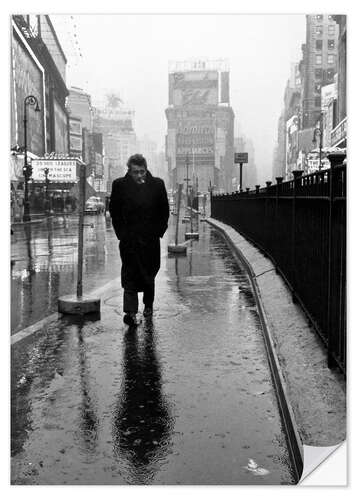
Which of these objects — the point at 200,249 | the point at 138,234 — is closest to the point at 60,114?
the point at 200,249

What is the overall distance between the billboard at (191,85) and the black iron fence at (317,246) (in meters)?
1.16

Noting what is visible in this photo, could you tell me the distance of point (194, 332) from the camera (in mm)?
6402

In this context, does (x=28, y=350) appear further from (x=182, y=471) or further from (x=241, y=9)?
(x=241, y=9)

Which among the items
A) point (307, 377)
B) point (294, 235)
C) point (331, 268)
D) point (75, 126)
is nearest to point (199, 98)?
point (294, 235)

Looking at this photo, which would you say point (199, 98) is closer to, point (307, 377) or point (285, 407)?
point (307, 377)

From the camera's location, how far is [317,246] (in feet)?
18.0

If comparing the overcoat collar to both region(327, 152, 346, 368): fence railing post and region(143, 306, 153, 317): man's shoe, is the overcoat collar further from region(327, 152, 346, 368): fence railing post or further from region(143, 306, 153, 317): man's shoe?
region(327, 152, 346, 368): fence railing post

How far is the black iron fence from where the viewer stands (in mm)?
4219

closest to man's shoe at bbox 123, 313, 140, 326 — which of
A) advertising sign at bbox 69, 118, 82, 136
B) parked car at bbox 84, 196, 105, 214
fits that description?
parked car at bbox 84, 196, 105, 214

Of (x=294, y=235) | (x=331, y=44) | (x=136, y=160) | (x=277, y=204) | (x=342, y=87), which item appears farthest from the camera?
(x=331, y=44)

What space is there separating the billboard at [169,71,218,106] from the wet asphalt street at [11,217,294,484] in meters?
2.24

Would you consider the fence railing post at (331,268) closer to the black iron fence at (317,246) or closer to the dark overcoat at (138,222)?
the black iron fence at (317,246)

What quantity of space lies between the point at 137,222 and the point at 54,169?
57141mm

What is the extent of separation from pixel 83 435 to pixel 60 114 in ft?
385
